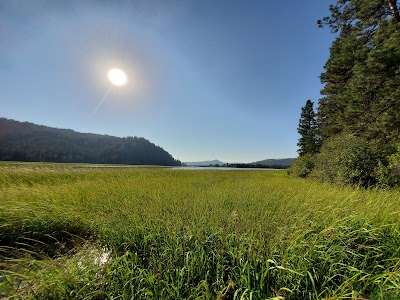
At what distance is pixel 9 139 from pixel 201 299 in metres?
169

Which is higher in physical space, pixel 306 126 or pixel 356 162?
pixel 306 126

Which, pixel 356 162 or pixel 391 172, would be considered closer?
pixel 391 172

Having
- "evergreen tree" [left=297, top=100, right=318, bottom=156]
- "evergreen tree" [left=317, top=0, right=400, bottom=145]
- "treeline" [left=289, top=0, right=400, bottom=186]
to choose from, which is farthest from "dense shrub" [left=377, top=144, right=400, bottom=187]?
"evergreen tree" [left=297, top=100, right=318, bottom=156]

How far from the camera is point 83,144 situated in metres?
125

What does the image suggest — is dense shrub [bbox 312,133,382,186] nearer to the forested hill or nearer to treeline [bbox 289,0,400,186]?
treeline [bbox 289,0,400,186]

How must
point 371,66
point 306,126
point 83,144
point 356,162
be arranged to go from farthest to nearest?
point 83,144
point 306,126
point 356,162
point 371,66

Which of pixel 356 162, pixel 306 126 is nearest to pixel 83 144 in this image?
A: pixel 306 126

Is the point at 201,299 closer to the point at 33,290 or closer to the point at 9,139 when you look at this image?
the point at 33,290

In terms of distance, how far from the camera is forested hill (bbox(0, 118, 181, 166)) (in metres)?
101

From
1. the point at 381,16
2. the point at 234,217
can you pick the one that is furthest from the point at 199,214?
the point at 381,16

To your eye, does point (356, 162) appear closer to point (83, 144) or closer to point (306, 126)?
point (306, 126)

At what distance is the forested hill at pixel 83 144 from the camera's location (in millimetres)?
100688

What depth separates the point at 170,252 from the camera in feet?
9.82

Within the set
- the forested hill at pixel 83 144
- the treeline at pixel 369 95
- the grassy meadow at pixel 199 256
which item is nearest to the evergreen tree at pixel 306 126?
the treeline at pixel 369 95
